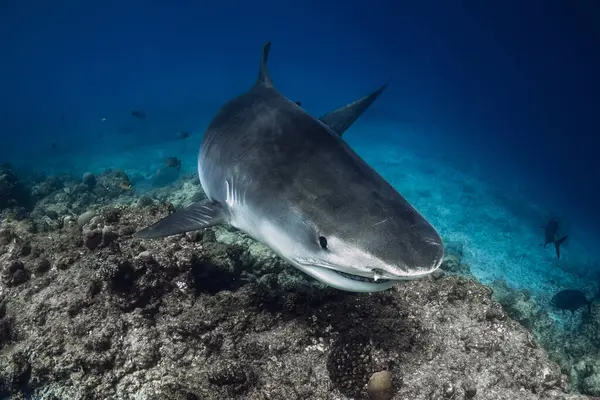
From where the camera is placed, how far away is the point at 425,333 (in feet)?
10.5

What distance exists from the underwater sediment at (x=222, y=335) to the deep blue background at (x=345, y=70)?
3777 centimetres

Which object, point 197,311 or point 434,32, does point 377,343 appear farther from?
point 434,32

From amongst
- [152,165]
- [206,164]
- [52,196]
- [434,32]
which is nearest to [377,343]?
[206,164]

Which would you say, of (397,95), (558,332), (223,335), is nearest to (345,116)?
(223,335)

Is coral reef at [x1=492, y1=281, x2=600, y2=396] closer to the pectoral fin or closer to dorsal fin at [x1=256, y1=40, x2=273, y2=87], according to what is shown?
the pectoral fin

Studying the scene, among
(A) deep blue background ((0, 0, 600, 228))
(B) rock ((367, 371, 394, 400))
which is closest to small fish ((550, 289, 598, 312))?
(B) rock ((367, 371, 394, 400))

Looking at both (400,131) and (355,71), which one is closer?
(400,131)

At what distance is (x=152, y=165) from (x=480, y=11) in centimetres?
10069

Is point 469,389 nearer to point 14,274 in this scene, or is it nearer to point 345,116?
point 345,116

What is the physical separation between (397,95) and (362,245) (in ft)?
309

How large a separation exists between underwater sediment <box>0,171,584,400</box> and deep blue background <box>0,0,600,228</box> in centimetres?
3777

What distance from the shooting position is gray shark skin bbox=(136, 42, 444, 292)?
195 cm

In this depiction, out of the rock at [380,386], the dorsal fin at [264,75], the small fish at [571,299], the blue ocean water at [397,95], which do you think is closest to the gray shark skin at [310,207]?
the rock at [380,386]

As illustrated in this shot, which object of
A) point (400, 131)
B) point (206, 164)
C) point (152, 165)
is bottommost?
point (206, 164)
